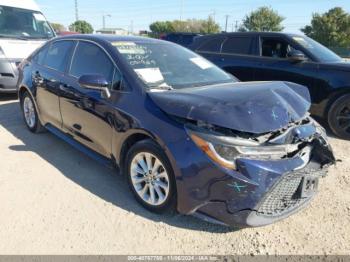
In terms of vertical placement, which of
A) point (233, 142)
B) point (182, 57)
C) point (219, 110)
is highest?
point (182, 57)

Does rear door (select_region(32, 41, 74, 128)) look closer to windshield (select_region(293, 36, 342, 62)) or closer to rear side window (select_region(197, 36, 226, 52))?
rear side window (select_region(197, 36, 226, 52))

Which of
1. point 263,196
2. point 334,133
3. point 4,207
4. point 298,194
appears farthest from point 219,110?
point 334,133

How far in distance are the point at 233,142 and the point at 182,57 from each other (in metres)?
1.75

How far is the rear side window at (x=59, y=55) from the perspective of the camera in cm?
433

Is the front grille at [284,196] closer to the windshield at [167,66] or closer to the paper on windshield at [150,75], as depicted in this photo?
the windshield at [167,66]

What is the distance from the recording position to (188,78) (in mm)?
3631

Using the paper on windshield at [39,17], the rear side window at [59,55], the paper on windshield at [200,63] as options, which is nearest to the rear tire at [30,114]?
the rear side window at [59,55]

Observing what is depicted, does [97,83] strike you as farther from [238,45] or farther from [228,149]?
[238,45]

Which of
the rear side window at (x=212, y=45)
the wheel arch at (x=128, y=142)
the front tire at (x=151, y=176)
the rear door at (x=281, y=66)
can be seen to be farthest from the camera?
the rear side window at (x=212, y=45)

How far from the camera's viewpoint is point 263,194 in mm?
2549

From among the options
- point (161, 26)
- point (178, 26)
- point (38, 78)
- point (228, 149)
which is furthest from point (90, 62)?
point (161, 26)

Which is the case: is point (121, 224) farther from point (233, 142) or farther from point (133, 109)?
point (233, 142)

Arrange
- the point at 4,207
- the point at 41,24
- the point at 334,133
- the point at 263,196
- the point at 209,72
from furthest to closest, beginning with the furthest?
the point at 41,24 < the point at 334,133 < the point at 209,72 < the point at 4,207 < the point at 263,196

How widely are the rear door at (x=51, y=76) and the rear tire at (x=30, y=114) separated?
323 mm
